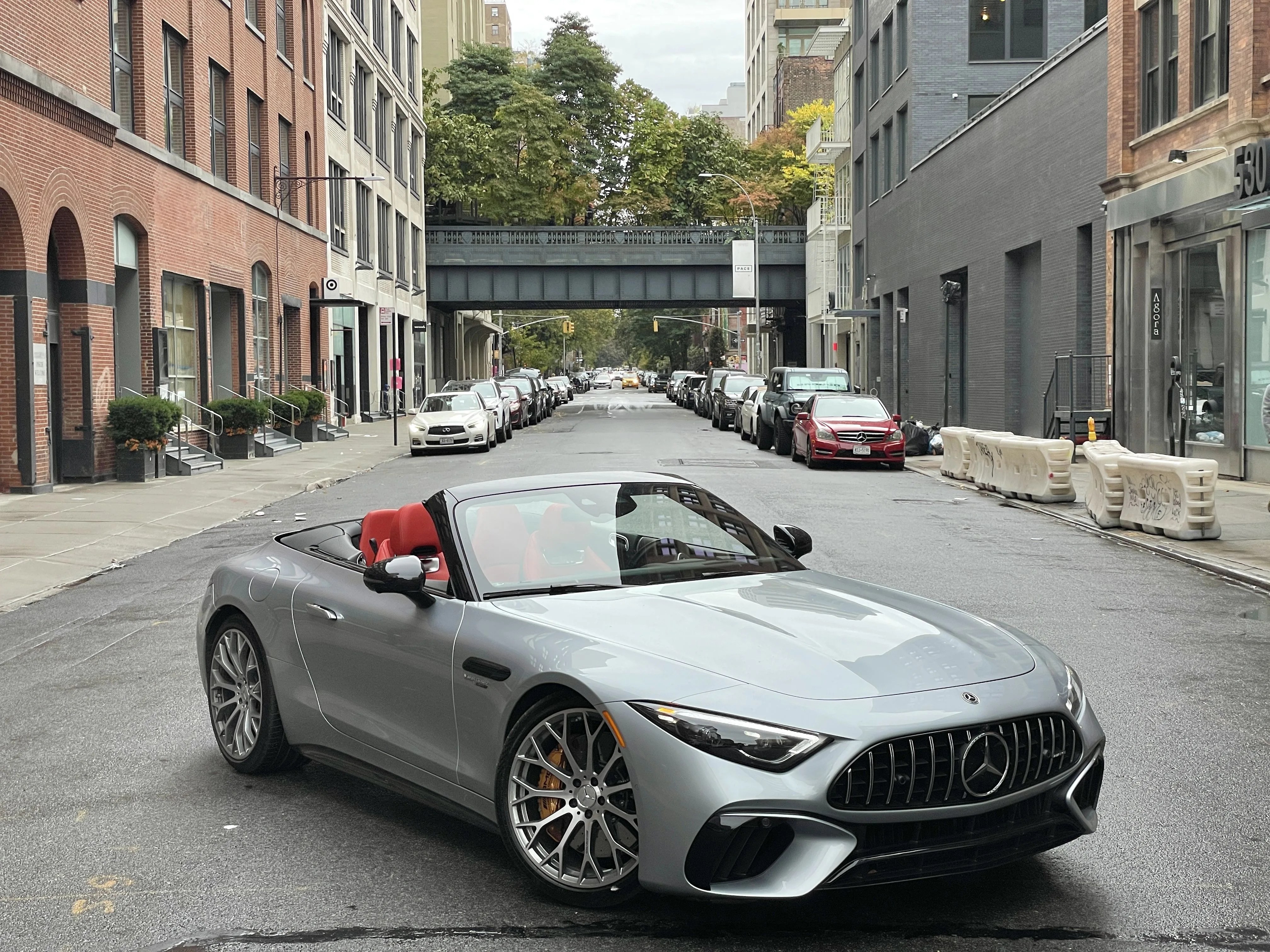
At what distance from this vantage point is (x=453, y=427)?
32500mm

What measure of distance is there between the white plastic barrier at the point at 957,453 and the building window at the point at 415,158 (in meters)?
45.4

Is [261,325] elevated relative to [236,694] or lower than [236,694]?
elevated

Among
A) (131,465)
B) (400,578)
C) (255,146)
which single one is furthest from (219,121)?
(400,578)

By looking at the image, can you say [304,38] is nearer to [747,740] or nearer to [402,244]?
[402,244]

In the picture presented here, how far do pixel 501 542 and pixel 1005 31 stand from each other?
43928mm

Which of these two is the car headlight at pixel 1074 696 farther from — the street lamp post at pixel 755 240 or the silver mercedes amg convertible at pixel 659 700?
the street lamp post at pixel 755 240

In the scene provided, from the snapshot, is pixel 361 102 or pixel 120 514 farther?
pixel 361 102

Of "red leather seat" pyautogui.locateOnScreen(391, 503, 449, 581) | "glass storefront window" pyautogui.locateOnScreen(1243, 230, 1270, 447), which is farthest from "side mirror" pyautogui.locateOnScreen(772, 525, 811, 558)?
"glass storefront window" pyautogui.locateOnScreen(1243, 230, 1270, 447)

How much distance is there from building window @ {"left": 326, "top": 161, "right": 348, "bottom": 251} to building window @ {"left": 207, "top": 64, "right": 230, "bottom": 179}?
1143 cm

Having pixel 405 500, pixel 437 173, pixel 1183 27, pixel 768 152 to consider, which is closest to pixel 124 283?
pixel 405 500

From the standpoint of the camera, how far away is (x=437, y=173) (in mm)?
75625

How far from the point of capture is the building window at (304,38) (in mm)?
42188

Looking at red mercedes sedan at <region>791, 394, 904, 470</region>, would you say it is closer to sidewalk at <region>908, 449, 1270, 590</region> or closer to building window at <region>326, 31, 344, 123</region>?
sidewalk at <region>908, 449, 1270, 590</region>

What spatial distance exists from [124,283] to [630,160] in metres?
59.7
